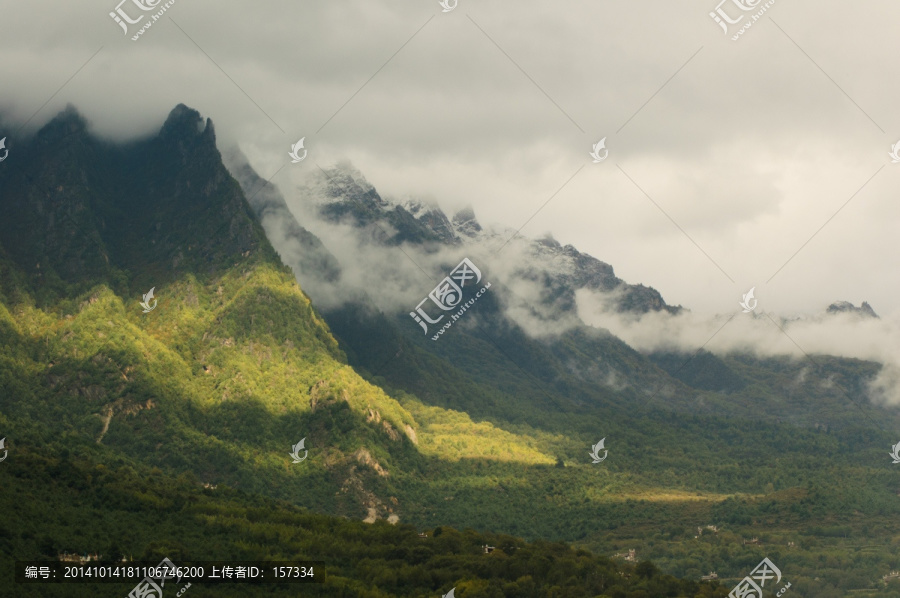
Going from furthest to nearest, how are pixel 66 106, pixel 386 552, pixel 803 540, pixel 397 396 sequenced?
pixel 397 396 → pixel 66 106 → pixel 803 540 → pixel 386 552

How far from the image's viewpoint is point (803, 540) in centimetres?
13650

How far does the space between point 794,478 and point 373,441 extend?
227ft

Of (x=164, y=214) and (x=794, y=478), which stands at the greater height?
(x=164, y=214)

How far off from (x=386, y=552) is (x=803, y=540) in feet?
189

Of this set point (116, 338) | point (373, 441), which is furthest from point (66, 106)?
point (373, 441)

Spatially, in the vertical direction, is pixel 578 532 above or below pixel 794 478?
below

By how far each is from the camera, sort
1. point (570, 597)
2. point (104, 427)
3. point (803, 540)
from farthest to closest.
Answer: point (104, 427), point (803, 540), point (570, 597)

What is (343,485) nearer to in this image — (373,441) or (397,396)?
(373,441)

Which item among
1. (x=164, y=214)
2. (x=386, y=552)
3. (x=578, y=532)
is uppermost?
(x=164, y=214)

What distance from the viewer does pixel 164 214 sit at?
185000mm

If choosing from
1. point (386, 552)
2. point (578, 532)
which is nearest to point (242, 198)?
point (578, 532)

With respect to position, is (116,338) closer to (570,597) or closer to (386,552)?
(386,552)

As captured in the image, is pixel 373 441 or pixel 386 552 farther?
pixel 373 441

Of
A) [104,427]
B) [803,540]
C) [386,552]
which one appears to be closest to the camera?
[386,552]
